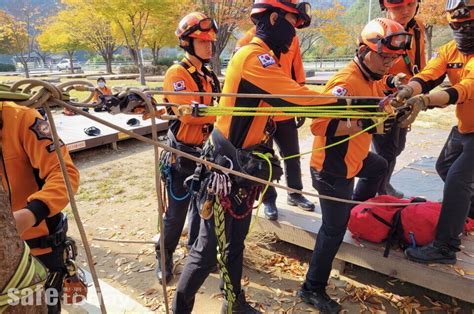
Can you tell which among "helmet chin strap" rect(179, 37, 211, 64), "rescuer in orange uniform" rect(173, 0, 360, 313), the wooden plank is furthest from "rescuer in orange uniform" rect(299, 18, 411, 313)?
"helmet chin strap" rect(179, 37, 211, 64)

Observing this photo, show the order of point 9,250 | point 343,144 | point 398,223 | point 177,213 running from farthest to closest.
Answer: point 177,213
point 398,223
point 343,144
point 9,250

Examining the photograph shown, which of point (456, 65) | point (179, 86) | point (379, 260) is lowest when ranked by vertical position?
point (379, 260)

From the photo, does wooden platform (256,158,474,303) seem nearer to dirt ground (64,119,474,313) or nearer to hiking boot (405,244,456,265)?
hiking boot (405,244,456,265)

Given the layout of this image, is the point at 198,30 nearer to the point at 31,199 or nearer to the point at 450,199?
the point at 31,199

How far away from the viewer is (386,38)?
2.51 meters

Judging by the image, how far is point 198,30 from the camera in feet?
10.8

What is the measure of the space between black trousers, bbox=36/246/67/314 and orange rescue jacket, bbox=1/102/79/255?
179 millimetres

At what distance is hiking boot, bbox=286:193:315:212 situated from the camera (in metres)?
4.08

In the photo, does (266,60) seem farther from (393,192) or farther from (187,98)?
(393,192)

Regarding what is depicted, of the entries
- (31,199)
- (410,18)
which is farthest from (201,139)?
(410,18)

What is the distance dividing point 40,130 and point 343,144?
2.00 m

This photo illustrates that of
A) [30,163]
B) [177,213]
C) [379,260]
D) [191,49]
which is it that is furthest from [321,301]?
[191,49]

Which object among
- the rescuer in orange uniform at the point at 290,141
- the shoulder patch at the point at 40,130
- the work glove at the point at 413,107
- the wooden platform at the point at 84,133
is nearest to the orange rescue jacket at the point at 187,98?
the rescuer in orange uniform at the point at 290,141

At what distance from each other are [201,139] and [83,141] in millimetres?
5034
